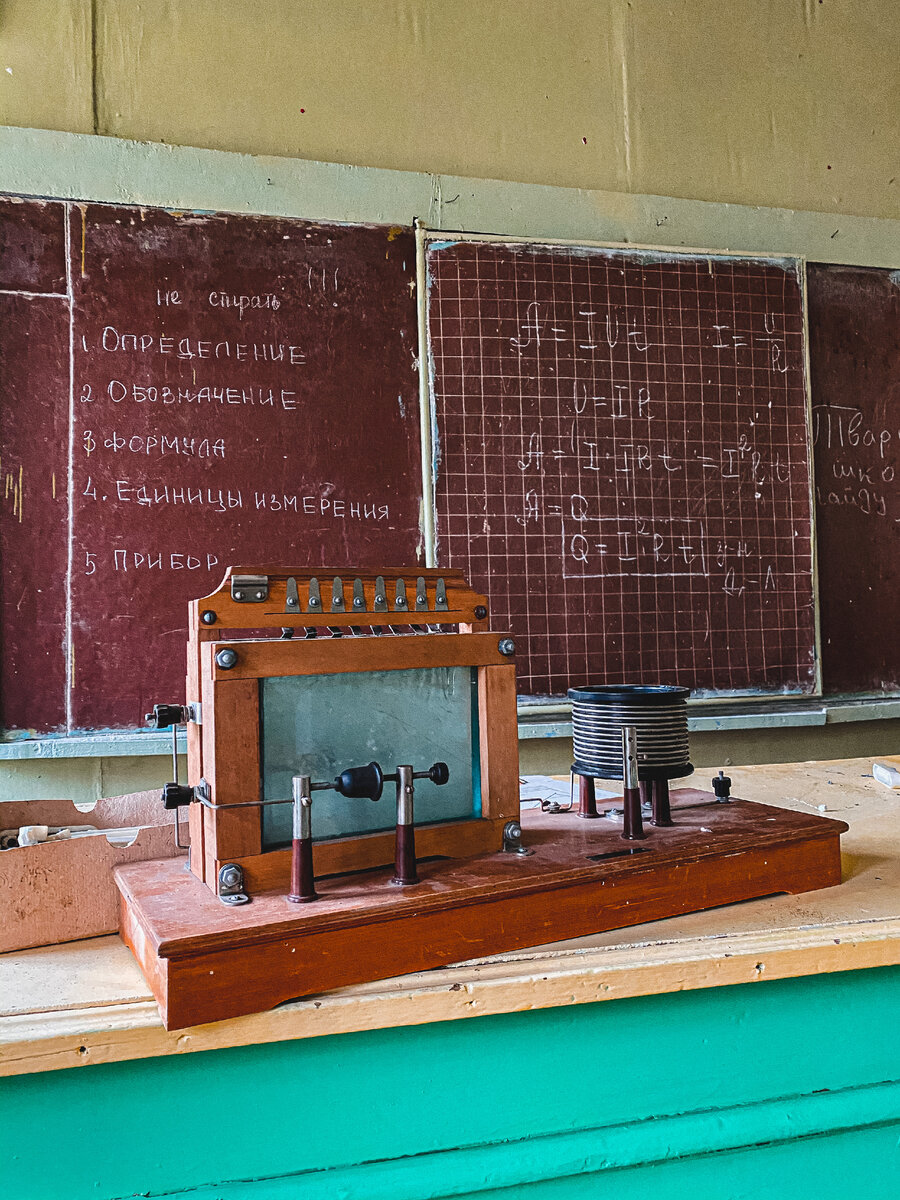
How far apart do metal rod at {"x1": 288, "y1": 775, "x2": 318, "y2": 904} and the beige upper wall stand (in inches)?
106

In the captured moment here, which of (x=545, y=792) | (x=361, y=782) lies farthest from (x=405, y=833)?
(x=545, y=792)

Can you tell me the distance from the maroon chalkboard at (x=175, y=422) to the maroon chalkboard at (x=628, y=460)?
22cm

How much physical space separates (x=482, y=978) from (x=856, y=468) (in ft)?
9.95

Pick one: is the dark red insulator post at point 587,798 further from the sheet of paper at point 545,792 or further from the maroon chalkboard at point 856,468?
the maroon chalkboard at point 856,468

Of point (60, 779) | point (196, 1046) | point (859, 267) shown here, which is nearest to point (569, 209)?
point (859, 267)

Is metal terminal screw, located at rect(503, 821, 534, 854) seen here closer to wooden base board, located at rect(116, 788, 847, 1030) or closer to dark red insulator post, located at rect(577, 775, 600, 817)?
wooden base board, located at rect(116, 788, 847, 1030)

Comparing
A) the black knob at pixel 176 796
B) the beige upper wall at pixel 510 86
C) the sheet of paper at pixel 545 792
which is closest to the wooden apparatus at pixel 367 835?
the black knob at pixel 176 796

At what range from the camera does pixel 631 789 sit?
3.88ft

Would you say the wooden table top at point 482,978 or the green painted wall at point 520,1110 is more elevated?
the wooden table top at point 482,978

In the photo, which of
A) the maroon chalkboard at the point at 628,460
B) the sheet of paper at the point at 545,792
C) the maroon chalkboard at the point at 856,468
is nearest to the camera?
the sheet of paper at the point at 545,792

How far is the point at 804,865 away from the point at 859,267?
117 inches

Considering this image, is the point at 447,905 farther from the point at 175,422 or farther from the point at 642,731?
the point at 175,422

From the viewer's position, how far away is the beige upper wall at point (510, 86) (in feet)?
9.51

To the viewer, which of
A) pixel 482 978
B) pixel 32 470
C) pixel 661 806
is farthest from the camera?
pixel 32 470
